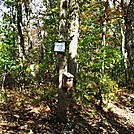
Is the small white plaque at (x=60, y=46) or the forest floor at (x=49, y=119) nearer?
the forest floor at (x=49, y=119)

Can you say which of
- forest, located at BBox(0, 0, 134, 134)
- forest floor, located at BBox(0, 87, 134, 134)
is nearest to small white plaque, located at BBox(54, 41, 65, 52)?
forest, located at BBox(0, 0, 134, 134)

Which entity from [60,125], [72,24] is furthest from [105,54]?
[60,125]

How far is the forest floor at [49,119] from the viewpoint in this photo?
690 cm

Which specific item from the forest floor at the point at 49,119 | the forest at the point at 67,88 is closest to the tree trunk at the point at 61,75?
the forest at the point at 67,88

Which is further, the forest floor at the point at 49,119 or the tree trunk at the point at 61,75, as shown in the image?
the tree trunk at the point at 61,75

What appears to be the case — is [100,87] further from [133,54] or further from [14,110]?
[133,54]

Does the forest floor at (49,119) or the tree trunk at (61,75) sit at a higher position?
the tree trunk at (61,75)

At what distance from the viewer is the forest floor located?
6.90m

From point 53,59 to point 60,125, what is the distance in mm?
5516

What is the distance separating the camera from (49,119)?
7.51m

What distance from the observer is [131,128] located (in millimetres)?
9133

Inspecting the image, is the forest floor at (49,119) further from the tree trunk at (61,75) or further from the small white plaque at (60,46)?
the small white plaque at (60,46)

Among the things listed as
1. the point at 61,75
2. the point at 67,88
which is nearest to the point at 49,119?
the point at 67,88

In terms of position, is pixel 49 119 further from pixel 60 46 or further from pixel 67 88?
pixel 60 46
